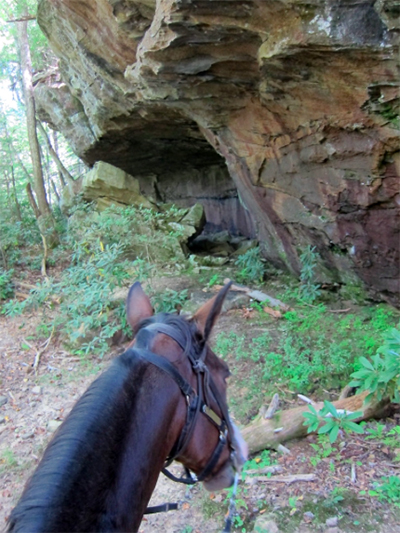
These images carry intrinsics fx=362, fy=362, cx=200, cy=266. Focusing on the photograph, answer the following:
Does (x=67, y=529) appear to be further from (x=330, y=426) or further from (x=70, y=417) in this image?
A: (x=330, y=426)

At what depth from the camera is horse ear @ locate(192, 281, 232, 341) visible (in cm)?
129

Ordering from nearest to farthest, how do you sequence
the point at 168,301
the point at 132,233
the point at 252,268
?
the point at 168,301, the point at 132,233, the point at 252,268

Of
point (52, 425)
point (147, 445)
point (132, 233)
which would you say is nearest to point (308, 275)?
point (132, 233)

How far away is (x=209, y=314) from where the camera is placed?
52.9 inches

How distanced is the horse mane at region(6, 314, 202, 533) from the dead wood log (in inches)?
102

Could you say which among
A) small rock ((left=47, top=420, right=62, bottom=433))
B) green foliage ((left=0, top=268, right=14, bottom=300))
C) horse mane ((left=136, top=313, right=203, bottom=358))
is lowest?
small rock ((left=47, top=420, right=62, bottom=433))

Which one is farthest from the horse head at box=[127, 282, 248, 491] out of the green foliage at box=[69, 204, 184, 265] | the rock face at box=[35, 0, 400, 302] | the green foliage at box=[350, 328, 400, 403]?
the green foliage at box=[69, 204, 184, 265]

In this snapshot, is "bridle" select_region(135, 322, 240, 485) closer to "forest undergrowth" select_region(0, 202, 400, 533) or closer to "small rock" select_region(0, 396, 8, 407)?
"forest undergrowth" select_region(0, 202, 400, 533)

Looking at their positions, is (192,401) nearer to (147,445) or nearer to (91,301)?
(147,445)

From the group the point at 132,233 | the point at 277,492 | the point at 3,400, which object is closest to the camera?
the point at 277,492

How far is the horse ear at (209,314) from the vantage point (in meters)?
1.29

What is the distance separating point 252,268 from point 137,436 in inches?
253

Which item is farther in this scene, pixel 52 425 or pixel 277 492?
pixel 52 425

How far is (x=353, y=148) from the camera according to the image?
4.57m
